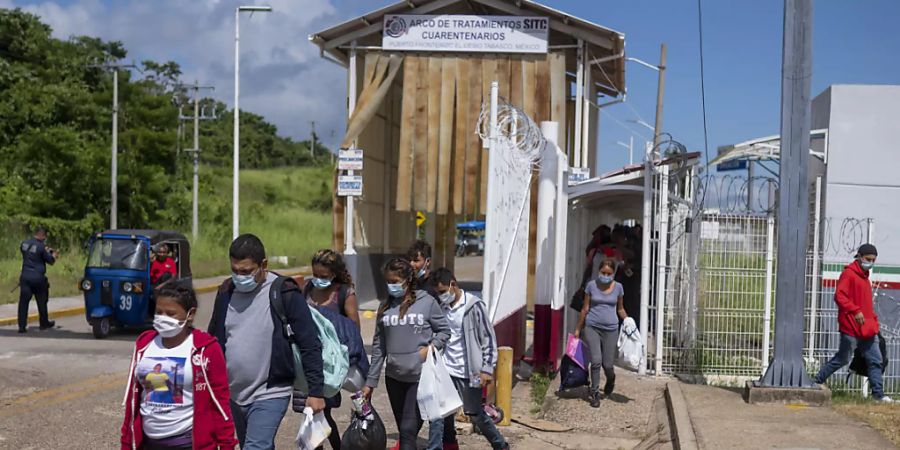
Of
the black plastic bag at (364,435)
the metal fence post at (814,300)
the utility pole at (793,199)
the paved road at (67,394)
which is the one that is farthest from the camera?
the metal fence post at (814,300)

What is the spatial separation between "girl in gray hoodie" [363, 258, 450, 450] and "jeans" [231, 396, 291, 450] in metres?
1.41

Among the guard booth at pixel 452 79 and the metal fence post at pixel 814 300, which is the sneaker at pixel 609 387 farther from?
the guard booth at pixel 452 79

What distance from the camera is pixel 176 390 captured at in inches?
171

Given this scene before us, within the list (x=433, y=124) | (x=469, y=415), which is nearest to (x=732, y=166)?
(x=433, y=124)

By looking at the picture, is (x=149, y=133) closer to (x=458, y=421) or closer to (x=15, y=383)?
(x=15, y=383)

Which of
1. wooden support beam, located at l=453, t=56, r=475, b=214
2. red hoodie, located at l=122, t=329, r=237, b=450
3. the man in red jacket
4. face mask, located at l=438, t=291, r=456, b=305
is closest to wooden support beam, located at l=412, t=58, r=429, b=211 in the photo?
wooden support beam, located at l=453, t=56, r=475, b=214

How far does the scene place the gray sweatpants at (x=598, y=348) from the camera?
9.91m

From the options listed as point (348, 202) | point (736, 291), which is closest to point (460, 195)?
point (348, 202)

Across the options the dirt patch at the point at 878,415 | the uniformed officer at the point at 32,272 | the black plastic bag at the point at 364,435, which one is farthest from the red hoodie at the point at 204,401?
the uniformed officer at the point at 32,272

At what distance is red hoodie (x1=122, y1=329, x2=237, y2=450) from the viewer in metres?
4.32

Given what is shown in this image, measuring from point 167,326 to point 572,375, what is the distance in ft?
21.0

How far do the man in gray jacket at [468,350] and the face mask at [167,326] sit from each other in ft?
10.0

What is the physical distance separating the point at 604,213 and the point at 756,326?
711 centimetres

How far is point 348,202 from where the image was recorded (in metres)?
19.0
